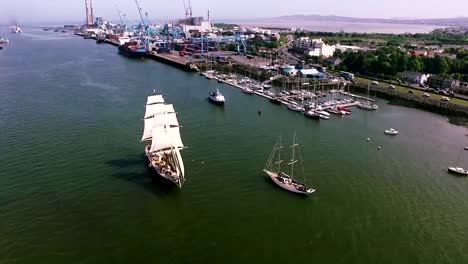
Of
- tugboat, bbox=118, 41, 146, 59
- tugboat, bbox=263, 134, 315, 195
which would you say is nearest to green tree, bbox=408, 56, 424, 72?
tugboat, bbox=263, 134, 315, 195

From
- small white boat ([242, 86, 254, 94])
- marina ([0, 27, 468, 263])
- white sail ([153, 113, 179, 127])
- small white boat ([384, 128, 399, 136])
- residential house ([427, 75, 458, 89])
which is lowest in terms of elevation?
marina ([0, 27, 468, 263])

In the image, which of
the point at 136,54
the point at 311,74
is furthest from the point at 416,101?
the point at 136,54

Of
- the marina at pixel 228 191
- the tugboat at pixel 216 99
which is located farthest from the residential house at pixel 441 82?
Result: the tugboat at pixel 216 99

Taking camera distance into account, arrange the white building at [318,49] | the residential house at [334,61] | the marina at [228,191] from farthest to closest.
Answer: the white building at [318,49] → the residential house at [334,61] → the marina at [228,191]

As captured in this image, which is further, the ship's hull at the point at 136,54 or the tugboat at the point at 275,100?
the ship's hull at the point at 136,54

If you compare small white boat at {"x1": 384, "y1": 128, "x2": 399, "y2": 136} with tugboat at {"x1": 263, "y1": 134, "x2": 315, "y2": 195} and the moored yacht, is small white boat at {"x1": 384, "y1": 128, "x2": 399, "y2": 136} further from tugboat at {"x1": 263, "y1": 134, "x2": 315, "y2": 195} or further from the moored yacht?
the moored yacht

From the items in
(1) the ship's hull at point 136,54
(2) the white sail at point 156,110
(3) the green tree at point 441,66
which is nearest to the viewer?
(2) the white sail at point 156,110

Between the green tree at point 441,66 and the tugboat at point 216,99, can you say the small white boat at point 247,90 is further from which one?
the green tree at point 441,66

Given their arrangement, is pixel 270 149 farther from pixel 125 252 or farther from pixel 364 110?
pixel 364 110

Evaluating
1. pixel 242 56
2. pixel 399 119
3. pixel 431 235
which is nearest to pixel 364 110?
pixel 399 119
